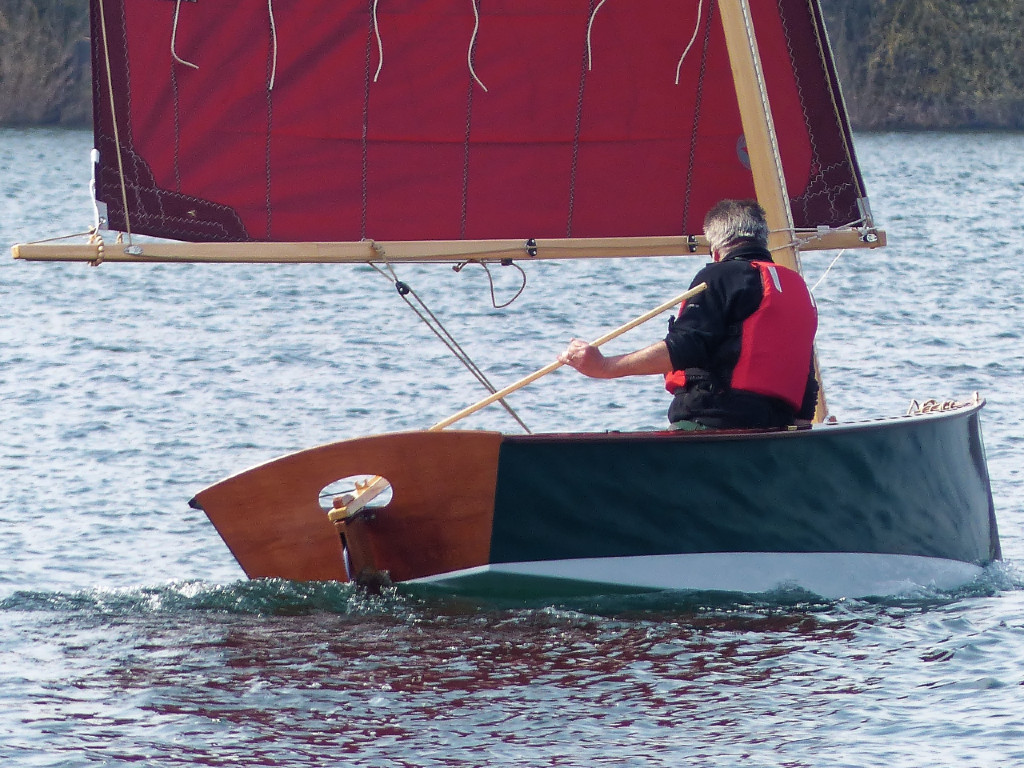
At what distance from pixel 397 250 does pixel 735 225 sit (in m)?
1.56

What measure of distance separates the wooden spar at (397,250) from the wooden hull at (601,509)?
3.20ft

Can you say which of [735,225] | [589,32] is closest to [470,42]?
[589,32]

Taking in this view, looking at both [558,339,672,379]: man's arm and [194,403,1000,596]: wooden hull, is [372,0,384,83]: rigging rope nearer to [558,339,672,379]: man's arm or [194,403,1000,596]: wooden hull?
[558,339,672,379]: man's arm

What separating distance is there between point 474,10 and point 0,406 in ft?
23.8

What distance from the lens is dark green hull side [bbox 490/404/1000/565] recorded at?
7.21m

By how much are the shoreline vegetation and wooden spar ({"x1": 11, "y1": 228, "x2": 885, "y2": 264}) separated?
182ft

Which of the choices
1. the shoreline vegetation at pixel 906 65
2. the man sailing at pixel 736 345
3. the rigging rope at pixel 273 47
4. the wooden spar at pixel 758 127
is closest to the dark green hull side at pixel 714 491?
the man sailing at pixel 736 345

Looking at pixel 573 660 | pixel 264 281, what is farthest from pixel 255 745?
pixel 264 281

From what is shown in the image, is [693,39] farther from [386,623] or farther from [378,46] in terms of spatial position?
[386,623]

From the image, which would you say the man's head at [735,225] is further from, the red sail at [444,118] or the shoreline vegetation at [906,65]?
the shoreline vegetation at [906,65]

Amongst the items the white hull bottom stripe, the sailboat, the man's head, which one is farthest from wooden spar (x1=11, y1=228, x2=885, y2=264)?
the white hull bottom stripe

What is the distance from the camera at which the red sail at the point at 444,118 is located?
7844mm

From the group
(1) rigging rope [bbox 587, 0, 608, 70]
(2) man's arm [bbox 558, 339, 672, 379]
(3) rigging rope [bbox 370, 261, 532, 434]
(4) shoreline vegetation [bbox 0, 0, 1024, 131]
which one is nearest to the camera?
(2) man's arm [bbox 558, 339, 672, 379]

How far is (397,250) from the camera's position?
25.7 feet
